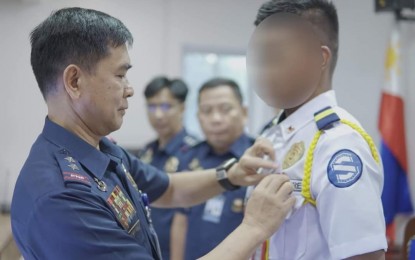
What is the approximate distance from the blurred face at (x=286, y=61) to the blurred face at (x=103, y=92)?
0.30m

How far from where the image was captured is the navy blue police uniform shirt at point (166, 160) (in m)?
2.12

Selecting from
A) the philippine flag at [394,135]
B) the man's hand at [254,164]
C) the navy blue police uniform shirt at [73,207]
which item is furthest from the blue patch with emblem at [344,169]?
the philippine flag at [394,135]

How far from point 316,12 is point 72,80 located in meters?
0.55

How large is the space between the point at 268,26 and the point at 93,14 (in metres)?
0.38

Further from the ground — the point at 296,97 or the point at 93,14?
the point at 93,14

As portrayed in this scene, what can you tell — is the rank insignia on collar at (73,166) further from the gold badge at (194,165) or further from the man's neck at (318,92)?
the gold badge at (194,165)

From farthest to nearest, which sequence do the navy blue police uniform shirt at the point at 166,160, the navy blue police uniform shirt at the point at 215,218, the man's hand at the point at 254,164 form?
the navy blue police uniform shirt at the point at 166,160, the navy blue police uniform shirt at the point at 215,218, the man's hand at the point at 254,164

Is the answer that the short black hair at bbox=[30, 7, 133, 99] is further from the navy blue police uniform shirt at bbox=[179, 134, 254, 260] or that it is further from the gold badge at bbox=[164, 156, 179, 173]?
the gold badge at bbox=[164, 156, 179, 173]

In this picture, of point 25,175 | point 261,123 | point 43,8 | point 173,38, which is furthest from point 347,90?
point 25,175

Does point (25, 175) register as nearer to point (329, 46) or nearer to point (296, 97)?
point (296, 97)

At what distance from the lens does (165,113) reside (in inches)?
93.7

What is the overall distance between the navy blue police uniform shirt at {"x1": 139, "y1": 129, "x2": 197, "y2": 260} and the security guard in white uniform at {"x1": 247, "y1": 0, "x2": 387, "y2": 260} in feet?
3.49

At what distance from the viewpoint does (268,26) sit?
3.41 ft

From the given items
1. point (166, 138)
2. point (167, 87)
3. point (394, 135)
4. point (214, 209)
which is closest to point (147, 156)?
point (166, 138)
